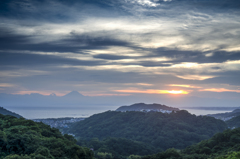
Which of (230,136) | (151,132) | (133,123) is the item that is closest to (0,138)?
(230,136)

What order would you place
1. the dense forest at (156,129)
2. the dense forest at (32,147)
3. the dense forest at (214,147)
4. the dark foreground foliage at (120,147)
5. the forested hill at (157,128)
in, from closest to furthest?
the dense forest at (32,147) → the dense forest at (214,147) → the dark foreground foliage at (120,147) → the dense forest at (156,129) → the forested hill at (157,128)

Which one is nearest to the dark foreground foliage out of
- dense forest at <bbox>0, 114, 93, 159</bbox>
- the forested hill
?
the forested hill

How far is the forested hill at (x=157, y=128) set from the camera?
75.9 meters

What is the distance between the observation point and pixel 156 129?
87.1 m

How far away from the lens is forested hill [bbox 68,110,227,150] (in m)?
75.9

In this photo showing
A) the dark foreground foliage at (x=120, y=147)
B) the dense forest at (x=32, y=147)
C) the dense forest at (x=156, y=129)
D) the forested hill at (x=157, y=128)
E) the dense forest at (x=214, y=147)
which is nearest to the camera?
the dense forest at (x=32, y=147)

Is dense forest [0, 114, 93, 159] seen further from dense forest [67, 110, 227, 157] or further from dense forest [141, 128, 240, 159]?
dense forest [67, 110, 227, 157]

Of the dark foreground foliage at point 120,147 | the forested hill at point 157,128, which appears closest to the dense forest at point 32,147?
the dark foreground foliage at point 120,147

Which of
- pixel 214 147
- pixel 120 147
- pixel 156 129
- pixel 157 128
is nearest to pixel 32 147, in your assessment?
pixel 214 147

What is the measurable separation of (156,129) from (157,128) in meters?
0.85

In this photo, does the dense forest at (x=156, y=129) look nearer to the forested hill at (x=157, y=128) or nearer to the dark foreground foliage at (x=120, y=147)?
the forested hill at (x=157, y=128)

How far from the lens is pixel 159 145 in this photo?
72.2 metres

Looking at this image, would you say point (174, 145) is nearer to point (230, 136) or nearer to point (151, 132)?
point (151, 132)

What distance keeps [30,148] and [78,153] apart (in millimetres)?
5605
